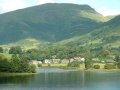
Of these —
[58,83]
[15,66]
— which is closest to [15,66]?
[15,66]

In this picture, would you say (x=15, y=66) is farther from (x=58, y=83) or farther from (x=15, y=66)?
(x=58, y=83)

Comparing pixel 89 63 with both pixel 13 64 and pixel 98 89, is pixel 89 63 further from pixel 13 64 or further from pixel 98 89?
pixel 98 89

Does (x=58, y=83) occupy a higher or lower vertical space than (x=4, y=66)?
lower

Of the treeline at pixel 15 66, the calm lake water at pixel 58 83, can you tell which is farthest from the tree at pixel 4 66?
the calm lake water at pixel 58 83

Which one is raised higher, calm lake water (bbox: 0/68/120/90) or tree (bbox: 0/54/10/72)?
tree (bbox: 0/54/10/72)

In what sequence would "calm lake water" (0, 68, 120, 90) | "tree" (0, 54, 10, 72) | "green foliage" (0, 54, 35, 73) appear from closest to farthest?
"calm lake water" (0, 68, 120, 90)
"tree" (0, 54, 10, 72)
"green foliage" (0, 54, 35, 73)

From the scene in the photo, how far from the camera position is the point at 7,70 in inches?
5891

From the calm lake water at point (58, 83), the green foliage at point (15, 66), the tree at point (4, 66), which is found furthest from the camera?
the green foliage at point (15, 66)

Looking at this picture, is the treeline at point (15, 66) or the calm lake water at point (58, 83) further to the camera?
the treeline at point (15, 66)

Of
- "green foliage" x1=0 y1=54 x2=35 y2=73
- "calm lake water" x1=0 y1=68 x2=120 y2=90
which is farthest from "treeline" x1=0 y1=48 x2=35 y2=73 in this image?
"calm lake water" x1=0 y1=68 x2=120 y2=90

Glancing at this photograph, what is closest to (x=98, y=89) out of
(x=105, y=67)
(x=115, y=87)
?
(x=115, y=87)

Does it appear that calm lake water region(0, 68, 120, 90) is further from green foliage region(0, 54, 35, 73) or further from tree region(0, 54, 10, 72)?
green foliage region(0, 54, 35, 73)

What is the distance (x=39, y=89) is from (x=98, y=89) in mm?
14704

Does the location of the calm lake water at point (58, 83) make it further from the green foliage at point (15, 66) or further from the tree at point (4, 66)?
the green foliage at point (15, 66)
